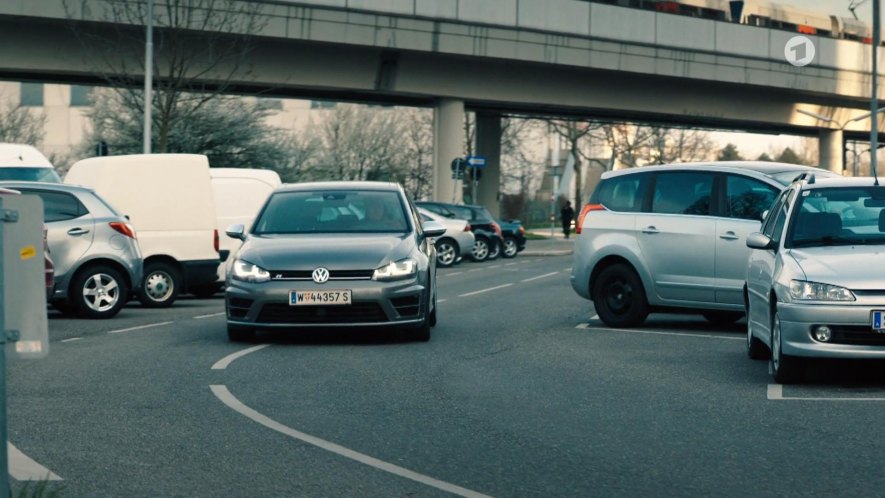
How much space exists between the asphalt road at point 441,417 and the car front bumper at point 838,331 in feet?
0.99

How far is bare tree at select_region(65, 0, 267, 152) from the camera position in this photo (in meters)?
38.7

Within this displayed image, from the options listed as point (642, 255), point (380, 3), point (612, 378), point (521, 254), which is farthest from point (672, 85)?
point (612, 378)

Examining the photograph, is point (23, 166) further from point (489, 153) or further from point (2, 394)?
point (489, 153)

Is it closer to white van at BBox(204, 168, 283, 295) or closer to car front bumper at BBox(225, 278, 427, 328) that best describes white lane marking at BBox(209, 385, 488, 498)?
car front bumper at BBox(225, 278, 427, 328)

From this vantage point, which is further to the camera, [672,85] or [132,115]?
[132,115]

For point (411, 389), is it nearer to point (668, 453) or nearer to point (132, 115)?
point (668, 453)

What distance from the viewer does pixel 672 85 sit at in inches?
2048

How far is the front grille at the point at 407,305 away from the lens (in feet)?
47.2

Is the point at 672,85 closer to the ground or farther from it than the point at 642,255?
farther from it

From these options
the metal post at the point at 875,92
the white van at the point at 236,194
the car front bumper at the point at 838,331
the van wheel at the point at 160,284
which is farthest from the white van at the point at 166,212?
the metal post at the point at 875,92

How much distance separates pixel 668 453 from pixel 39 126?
65.7 metres

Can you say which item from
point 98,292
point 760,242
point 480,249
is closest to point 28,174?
point 98,292

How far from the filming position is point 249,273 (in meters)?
14.4

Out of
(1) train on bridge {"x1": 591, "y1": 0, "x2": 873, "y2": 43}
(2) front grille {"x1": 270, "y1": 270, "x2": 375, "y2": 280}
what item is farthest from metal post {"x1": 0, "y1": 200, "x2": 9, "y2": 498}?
(1) train on bridge {"x1": 591, "y1": 0, "x2": 873, "y2": 43}
